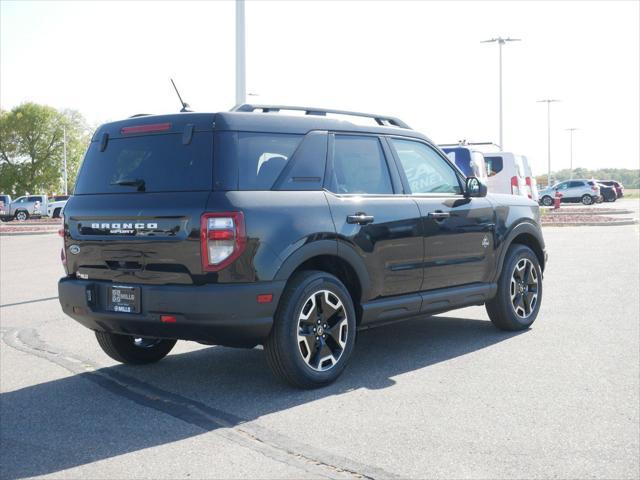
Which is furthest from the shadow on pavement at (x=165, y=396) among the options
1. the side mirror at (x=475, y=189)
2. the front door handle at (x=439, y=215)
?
the side mirror at (x=475, y=189)

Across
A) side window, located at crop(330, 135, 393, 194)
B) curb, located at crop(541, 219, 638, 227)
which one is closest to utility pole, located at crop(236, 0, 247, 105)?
side window, located at crop(330, 135, 393, 194)

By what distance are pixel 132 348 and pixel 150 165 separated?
5.68 feet

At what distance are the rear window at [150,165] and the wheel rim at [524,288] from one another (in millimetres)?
3669

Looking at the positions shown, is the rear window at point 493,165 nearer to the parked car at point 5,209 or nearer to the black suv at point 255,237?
the black suv at point 255,237

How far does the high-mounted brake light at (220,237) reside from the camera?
534cm

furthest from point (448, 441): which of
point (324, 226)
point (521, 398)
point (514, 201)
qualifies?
point (514, 201)

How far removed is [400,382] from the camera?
6.02 metres

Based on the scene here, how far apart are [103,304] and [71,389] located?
70cm

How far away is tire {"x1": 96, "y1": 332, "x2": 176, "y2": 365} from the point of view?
21.8 ft

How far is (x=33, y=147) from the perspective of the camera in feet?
298

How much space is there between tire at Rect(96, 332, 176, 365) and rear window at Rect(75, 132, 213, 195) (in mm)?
1215

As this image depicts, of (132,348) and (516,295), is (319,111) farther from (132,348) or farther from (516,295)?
(516,295)

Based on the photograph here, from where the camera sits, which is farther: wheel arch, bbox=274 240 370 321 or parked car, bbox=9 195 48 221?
parked car, bbox=9 195 48 221

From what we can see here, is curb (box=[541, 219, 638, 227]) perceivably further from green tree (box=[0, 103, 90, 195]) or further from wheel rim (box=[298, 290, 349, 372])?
green tree (box=[0, 103, 90, 195])
